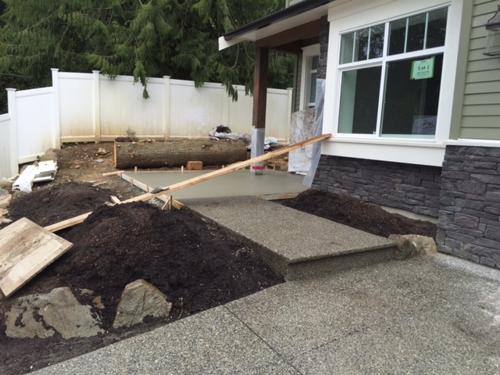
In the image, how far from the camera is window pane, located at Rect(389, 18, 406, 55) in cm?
508

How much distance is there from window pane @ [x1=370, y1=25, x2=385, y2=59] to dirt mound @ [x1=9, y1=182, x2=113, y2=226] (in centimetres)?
448

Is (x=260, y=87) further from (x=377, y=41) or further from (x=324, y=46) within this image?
(x=377, y=41)

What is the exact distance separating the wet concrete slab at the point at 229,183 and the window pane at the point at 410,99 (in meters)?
2.10

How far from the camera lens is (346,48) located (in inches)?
239

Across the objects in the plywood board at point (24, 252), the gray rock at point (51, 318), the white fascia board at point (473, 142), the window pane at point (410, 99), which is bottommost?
the gray rock at point (51, 318)

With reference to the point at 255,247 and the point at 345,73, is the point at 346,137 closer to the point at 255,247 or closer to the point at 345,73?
the point at 345,73

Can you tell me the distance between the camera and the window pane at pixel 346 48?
19.6ft

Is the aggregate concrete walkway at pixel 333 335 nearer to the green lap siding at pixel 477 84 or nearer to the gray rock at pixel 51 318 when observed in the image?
the gray rock at pixel 51 318

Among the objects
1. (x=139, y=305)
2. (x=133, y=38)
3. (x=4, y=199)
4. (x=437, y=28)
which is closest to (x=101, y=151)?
(x=4, y=199)

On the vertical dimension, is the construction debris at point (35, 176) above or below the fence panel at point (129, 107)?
below

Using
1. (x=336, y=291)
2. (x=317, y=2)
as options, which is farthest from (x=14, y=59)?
(x=336, y=291)

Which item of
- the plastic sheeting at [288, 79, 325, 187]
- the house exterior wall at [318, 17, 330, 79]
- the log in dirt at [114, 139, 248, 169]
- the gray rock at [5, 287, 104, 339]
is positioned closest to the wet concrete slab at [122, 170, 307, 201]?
the plastic sheeting at [288, 79, 325, 187]

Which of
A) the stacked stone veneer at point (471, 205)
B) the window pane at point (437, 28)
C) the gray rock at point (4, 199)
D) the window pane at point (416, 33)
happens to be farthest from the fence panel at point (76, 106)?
the stacked stone veneer at point (471, 205)

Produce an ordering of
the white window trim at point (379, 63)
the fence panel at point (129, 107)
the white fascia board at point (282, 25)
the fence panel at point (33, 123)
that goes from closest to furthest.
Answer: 1. the white window trim at point (379, 63)
2. the white fascia board at point (282, 25)
3. the fence panel at point (33, 123)
4. the fence panel at point (129, 107)
